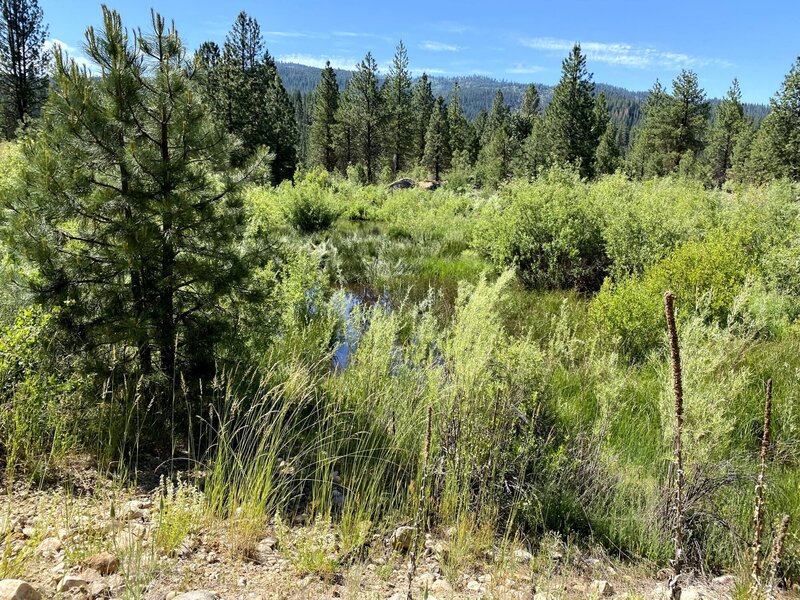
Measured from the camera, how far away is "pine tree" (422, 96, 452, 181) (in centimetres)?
5331

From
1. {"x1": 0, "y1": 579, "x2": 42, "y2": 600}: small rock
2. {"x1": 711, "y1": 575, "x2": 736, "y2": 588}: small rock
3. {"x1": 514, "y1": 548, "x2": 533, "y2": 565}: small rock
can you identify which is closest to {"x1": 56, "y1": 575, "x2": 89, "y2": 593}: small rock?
{"x1": 0, "y1": 579, "x2": 42, "y2": 600}: small rock

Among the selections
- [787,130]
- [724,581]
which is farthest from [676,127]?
[724,581]

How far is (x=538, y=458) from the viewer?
3.53 meters

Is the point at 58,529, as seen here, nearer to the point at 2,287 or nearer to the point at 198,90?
the point at 2,287

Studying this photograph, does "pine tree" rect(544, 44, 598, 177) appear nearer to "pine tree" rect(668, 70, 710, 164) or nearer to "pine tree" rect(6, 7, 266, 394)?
"pine tree" rect(668, 70, 710, 164)

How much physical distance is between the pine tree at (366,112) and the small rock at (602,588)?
134 ft

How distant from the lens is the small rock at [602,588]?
2.59 m

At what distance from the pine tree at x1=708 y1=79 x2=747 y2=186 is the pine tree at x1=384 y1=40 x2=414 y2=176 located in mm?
29376

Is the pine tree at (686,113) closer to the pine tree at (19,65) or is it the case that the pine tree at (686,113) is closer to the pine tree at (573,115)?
the pine tree at (573,115)

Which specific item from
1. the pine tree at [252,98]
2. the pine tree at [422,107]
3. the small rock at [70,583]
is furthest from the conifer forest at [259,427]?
the pine tree at [422,107]

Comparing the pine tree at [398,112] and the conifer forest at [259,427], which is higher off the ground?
the pine tree at [398,112]

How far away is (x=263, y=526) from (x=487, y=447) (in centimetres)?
150

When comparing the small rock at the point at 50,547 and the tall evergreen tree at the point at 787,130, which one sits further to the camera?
the tall evergreen tree at the point at 787,130

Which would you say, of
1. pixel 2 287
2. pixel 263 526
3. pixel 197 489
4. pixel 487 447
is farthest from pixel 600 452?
pixel 2 287
